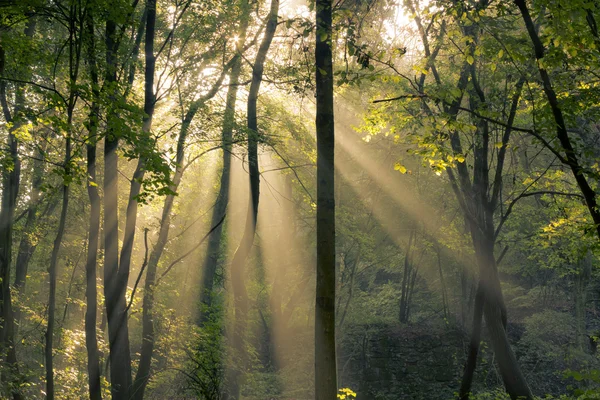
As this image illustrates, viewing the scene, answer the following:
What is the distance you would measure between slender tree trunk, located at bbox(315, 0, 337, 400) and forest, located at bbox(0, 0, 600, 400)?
0.09 feet

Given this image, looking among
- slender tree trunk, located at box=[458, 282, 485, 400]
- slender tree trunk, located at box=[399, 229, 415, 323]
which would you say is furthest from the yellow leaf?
slender tree trunk, located at box=[399, 229, 415, 323]

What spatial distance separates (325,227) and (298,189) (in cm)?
1602

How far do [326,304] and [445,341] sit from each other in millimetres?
20806

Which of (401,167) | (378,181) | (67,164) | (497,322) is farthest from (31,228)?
(378,181)

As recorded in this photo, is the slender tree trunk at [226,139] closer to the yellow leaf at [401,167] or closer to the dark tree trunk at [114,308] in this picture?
the dark tree trunk at [114,308]

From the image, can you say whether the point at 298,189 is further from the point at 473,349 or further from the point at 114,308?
the point at 114,308

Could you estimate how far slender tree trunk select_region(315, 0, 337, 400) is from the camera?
201 inches

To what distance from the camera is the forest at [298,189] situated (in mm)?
5988

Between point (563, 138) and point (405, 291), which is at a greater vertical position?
point (563, 138)

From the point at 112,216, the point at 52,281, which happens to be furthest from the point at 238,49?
the point at 52,281

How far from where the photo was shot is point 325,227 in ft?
18.0

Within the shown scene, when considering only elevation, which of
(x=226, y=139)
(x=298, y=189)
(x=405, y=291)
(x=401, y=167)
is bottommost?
(x=405, y=291)

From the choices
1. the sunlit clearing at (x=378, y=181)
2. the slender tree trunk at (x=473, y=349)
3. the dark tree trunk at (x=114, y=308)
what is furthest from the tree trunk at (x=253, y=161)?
the sunlit clearing at (x=378, y=181)

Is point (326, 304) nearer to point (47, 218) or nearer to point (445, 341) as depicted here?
point (47, 218)
